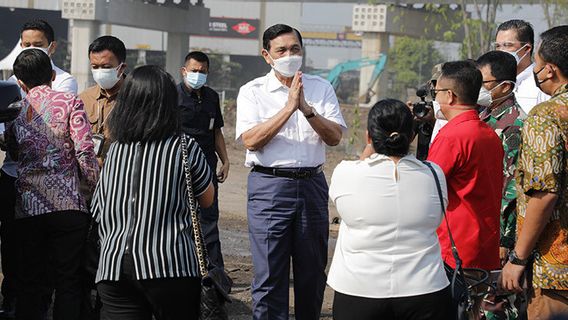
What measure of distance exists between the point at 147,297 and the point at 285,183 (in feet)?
5.70

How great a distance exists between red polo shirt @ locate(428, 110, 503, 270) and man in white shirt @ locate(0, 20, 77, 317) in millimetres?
2982

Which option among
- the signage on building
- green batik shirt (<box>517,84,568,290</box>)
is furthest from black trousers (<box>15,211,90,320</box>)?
the signage on building

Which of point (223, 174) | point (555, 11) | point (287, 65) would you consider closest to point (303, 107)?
point (287, 65)

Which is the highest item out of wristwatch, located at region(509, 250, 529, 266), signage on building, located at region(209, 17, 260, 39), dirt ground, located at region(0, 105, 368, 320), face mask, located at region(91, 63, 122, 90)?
signage on building, located at region(209, 17, 260, 39)

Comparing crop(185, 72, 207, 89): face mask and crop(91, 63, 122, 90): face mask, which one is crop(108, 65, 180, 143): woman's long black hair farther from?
crop(185, 72, 207, 89): face mask

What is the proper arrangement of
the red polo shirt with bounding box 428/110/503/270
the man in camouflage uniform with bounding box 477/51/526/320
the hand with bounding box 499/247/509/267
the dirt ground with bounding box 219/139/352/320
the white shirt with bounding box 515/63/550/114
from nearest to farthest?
the red polo shirt with bounding box 428/110/503/270
the man in camouflage uniform with bounding box 477/51/526/320
the hand with bounding box 499/247/509/267
the white shirt with bounding box 515/63/550/114
the dirt ground with bounding box 219/139/352/320

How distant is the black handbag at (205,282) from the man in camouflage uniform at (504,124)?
1528mm

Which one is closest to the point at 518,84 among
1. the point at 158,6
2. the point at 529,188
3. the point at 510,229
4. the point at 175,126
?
the point at 510,229

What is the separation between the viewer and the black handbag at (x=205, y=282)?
15.6 feet

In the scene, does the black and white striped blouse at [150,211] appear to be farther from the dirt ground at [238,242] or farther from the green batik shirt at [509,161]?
the dirt ground at [238,242]

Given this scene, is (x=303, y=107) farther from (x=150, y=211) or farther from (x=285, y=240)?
(x=150, y=211)

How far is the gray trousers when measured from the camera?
20.4ft

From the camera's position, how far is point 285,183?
6.22 metres

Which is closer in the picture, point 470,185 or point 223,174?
point 470,185
